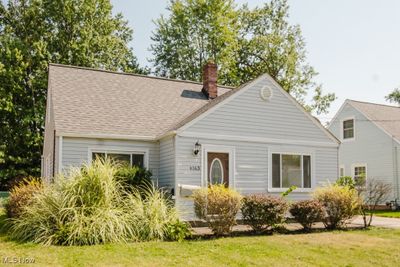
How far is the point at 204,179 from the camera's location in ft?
45.1

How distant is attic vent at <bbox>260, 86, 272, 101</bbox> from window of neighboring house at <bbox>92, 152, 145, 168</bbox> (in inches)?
181

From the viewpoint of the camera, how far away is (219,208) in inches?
427

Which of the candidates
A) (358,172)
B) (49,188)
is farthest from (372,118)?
(49,188)

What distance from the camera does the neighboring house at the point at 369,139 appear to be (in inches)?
958

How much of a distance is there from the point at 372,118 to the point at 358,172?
3450mm

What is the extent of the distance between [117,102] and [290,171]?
22.1ft

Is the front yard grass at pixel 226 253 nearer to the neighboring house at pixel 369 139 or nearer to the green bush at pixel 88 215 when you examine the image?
the green bush at pixel 88 215

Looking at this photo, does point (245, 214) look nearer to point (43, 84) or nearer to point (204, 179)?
point (204, 179)

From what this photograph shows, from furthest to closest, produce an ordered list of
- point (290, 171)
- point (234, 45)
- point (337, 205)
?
point (234, 45) < point (290, 171) < point (337, 205)

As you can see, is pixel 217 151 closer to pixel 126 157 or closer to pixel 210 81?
pixel 126 157

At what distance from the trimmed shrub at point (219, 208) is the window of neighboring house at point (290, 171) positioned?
170 inches

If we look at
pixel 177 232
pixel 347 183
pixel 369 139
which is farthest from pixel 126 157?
pixel 369 139

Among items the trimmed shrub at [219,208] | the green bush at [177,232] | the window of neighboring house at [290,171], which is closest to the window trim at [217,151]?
the window of neighboring house at [290,171]

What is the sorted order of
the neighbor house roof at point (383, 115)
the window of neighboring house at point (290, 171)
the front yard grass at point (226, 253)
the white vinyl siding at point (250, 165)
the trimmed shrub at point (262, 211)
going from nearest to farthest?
the front yard grass at point (226, 253) < the trimmed shrub at point (262, 211) < the white vinyl siding at point (250, 165) < the window of neighboring house at point (290, 171) < the neighbor house roof at point (383, 115)
